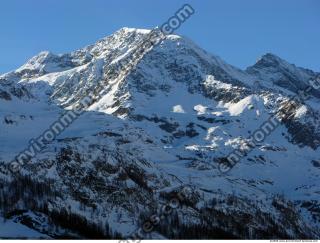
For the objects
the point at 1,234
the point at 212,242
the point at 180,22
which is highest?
the point at 180,22

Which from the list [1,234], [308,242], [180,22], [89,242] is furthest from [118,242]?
[1,234]

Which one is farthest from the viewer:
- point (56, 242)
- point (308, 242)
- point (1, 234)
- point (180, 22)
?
point (1, 234)

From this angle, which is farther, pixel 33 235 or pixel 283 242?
pixel 33 235

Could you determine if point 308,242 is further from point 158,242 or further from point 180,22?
point 180,22

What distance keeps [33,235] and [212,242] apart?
13169 cm

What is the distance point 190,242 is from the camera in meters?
78.4

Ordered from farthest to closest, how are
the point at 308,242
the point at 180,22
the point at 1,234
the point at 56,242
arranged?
the point at 1,234
the point at 180,22
the point at 308,242
the point at 56,242

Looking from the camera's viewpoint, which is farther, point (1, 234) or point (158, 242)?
point (1, 234)

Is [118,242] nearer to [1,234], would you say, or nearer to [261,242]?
[261,242]

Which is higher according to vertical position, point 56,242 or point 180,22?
point 180,22

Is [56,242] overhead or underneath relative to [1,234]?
underneath

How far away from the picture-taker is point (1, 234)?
628 feet

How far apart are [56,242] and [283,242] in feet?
83.8

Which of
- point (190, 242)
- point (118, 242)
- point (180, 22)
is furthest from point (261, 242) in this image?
point (180, 22)
